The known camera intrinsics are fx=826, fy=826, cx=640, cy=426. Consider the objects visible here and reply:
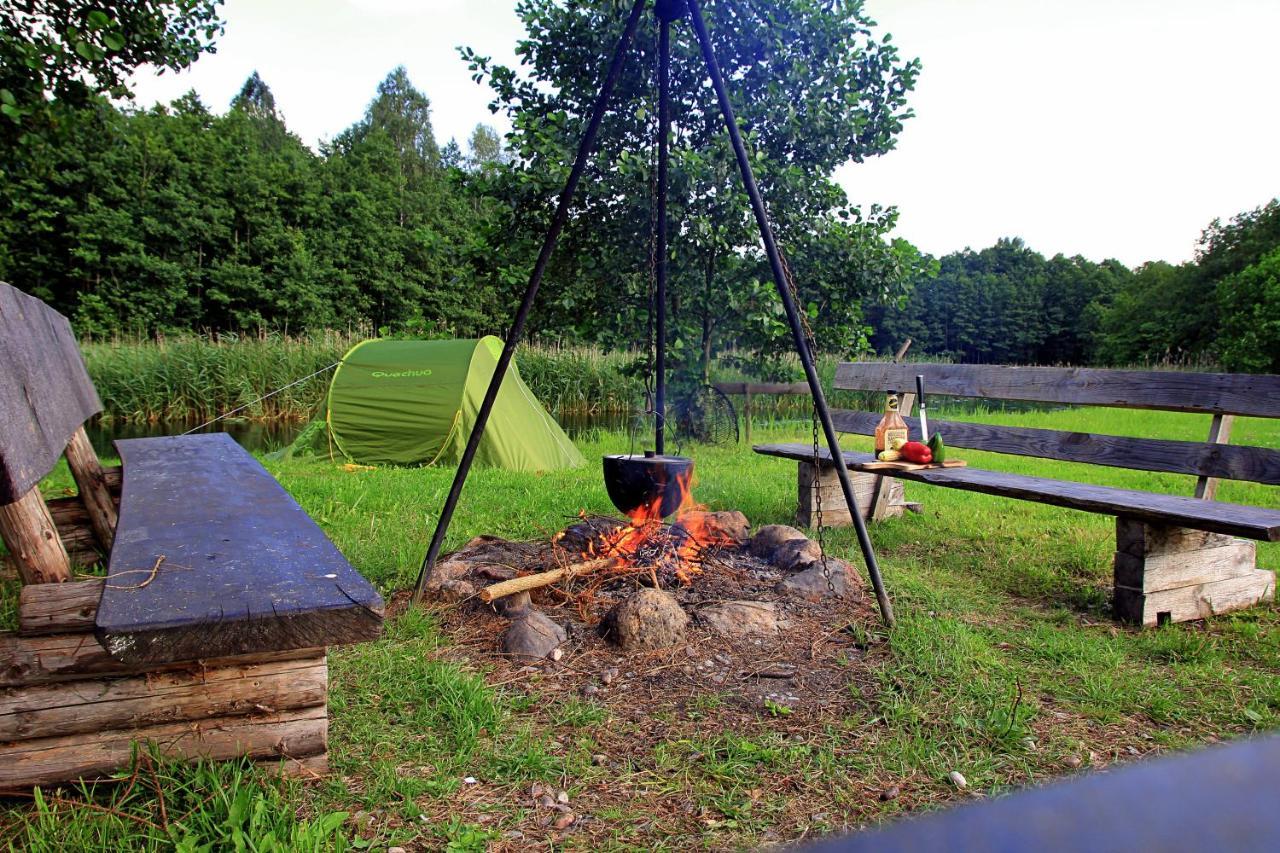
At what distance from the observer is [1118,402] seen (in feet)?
14.3

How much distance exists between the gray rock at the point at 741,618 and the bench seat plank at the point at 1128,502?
4.18 ft

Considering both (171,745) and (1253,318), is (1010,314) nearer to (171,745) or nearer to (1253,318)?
(1253,318)

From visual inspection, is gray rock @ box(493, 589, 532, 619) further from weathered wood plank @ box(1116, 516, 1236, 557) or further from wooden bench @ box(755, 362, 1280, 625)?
weathered wood plank @ box(1116, 516, 1236, 557)

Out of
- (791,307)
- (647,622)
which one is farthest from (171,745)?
(791,307)

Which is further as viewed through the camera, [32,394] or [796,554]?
[796,554]

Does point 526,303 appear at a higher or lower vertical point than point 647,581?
higher

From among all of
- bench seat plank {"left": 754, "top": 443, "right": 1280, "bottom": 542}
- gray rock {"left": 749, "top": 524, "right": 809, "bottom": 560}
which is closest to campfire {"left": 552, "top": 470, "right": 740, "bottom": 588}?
gray rock {"left": 749, "top": 524, "right": 809, "bottom": 560}

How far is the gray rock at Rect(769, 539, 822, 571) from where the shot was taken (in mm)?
3975

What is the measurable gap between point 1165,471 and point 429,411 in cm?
608

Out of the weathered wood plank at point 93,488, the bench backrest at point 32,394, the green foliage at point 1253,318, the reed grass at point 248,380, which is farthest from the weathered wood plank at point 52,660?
the green foliage at point 1253,318

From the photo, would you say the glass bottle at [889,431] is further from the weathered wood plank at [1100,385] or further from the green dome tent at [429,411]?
the green dome tent at [429,411]

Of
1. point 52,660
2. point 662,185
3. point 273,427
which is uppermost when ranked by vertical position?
point 662,185

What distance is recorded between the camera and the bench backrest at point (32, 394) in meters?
1.94

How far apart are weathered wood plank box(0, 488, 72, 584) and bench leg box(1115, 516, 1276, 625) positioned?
3962 mm
